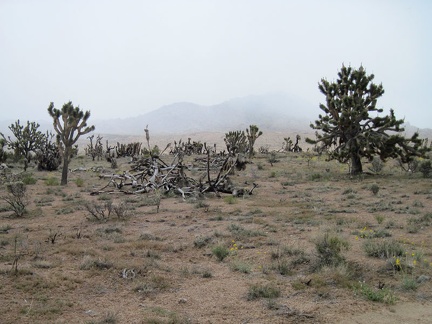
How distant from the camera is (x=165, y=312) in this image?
183 inches

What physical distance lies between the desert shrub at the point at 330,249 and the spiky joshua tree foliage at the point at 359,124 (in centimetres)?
1248

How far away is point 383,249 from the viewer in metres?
6.56

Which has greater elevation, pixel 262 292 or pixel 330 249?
A: pixel 330 249

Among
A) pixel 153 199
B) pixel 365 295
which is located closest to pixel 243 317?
pixel 365 295

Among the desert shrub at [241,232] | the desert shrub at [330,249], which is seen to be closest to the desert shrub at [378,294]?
the desert shrub at [330,249]

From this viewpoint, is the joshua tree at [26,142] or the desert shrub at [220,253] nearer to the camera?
the desert shrub at [220,253]

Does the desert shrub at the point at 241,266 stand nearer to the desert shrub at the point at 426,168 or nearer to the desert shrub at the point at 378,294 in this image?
the desert shrub at the point at 378,294

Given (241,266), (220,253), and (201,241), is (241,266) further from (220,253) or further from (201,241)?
(201,241)

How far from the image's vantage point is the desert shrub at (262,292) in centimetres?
518

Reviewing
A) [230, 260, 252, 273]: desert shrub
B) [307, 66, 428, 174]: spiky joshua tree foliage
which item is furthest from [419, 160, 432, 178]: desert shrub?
[230, 260, 252, 273]: desert shrub

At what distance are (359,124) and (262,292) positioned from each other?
51.1 feet

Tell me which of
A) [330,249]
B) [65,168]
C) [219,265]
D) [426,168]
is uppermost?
[426,168]

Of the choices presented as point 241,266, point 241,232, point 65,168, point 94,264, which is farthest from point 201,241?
point 65,168

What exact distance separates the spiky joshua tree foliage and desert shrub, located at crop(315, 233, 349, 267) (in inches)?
491
